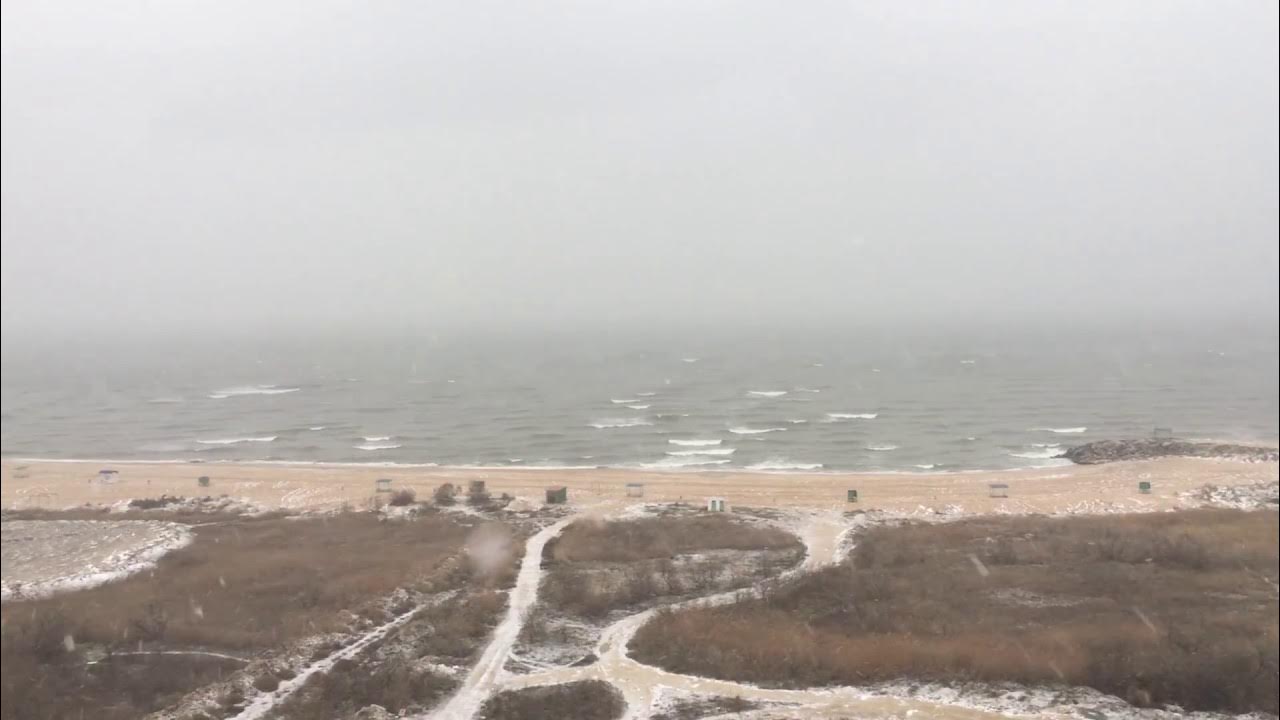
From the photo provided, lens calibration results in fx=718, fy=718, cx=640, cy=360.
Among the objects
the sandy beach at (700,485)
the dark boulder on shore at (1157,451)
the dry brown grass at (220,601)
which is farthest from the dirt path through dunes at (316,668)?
the dark boulder on shore at (1157,451)

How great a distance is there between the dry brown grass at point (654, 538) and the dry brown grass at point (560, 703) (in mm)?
9494

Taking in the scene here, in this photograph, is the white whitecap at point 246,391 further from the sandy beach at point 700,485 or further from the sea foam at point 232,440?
the sandy beach at point 700,485

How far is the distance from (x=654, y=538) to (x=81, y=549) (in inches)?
800

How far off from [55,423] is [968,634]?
255 ft

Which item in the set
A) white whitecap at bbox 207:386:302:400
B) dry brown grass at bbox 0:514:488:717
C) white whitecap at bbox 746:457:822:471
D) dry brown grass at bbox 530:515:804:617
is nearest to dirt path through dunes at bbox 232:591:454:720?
dry brown grass at bbox 0:514:488:717

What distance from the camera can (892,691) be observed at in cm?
1405

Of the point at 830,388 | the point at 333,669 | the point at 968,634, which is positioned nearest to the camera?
the point at 333,669

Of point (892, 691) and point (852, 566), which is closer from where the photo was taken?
point (892, 691)

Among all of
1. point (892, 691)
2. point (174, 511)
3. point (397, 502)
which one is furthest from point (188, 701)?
point (174, 511)

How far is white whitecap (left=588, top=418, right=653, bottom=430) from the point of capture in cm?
6188

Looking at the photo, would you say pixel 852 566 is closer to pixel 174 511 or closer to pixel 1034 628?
pixel 1034 628

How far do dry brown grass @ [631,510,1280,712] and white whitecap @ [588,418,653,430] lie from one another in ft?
127

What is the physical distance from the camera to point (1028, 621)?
17.1 meters

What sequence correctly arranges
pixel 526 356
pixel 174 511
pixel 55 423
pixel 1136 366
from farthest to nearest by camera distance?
pixel 526 356 → pixel 1136 366 → pixel 55 423 → pixel 174 511
